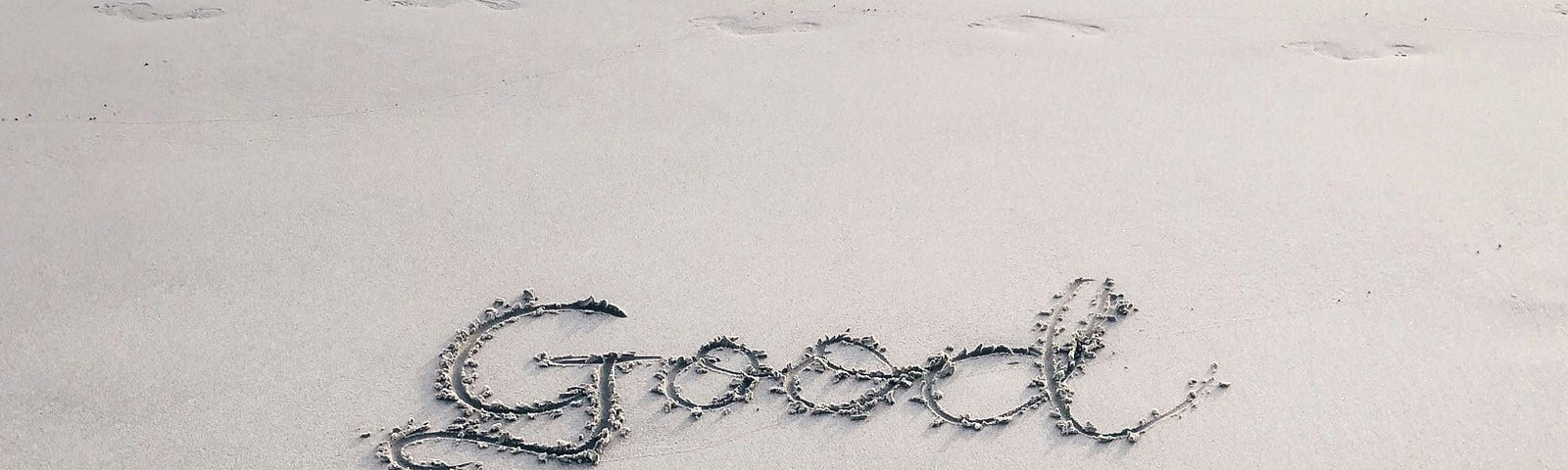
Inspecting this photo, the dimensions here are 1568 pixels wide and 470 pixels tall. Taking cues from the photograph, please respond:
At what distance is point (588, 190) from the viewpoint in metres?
2.90

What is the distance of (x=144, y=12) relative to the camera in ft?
12.1

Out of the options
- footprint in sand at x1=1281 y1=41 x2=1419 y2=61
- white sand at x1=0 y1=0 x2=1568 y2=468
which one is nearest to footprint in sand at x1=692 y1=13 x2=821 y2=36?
white sand at x1=0 y1=0 x2=1568 y2=468

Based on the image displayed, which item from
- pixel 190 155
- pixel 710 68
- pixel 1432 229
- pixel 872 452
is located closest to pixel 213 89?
pixel 190 155

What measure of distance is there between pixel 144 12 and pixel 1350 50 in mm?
3081

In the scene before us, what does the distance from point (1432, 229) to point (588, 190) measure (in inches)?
66.2

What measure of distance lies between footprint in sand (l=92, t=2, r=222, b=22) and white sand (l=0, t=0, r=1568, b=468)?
0.02 metres

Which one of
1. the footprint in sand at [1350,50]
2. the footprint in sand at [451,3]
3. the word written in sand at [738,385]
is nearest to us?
the word written in sand at [738,385]

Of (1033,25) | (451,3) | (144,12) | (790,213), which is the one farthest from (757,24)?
(144,12)

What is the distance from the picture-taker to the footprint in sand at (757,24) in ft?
11.8

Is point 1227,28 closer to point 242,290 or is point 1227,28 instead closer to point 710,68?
point 710,68

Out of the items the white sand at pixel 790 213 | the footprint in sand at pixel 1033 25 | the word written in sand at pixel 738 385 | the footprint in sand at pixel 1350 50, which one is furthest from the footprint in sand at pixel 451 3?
the footprint in sand at pixel 1350 50

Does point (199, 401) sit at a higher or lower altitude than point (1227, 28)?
lower

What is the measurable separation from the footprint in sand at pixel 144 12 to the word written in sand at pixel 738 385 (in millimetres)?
1676

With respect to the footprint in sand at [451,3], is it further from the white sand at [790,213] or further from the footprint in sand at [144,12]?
the footprint in sand at [144,12]
